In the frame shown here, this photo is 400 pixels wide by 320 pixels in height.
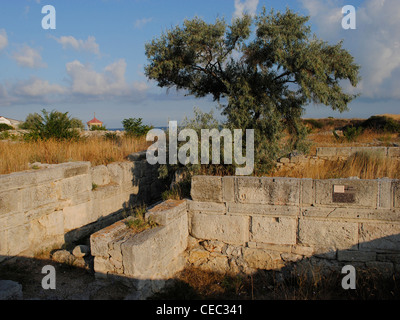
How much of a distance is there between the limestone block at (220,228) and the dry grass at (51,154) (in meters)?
3.30

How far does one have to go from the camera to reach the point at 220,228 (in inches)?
206

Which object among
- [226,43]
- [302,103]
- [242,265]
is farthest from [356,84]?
[242,265]

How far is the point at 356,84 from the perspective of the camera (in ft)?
22.5

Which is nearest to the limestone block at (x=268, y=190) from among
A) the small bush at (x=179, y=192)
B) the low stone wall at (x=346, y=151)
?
the small bush at (x=179, y=192)

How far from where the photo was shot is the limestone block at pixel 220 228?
5125 millimetres

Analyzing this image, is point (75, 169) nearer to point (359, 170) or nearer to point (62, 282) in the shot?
point (62, 282)

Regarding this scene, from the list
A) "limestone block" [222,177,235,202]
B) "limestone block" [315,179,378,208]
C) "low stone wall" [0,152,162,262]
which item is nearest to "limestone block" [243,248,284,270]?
"limestone block" [222,177,235,202]

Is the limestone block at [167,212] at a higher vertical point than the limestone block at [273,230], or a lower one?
higher

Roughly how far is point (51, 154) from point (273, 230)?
17.0 ft

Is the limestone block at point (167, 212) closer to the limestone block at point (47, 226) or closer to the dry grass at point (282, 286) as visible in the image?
the dry grass at point (282, 286)

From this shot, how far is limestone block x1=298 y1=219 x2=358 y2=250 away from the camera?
4.69 metres

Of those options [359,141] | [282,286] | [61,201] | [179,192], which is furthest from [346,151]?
[61,201]
